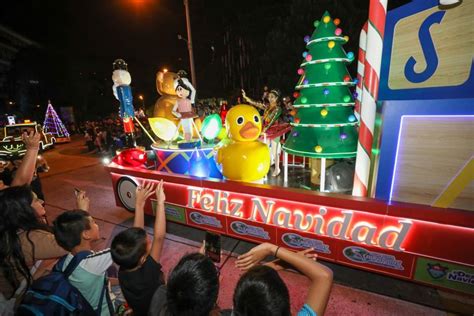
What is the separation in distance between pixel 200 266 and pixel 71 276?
1114 millimetres

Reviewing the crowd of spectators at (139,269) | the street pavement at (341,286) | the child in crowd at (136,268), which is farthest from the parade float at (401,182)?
the child in crowd at (136,268)

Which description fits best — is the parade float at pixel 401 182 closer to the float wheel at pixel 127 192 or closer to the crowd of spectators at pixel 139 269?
the crowd of spectators at pixel 139 269

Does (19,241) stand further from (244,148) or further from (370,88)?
(370,88)

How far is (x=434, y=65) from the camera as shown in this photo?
2.47 metres

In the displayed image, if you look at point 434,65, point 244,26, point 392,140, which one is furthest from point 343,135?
point 244,26

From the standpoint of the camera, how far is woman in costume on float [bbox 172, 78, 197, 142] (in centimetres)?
509

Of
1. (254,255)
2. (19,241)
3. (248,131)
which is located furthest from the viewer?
(248,131)

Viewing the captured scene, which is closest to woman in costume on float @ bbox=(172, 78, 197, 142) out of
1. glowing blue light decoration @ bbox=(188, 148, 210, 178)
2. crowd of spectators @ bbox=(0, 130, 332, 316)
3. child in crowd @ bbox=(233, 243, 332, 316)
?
glowing blue light decoration @ bbox=(188, 148, 210, 178)

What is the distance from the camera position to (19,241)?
6.56 feet

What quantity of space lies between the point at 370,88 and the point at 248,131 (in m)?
1.69

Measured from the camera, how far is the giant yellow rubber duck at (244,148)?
3.78 metres

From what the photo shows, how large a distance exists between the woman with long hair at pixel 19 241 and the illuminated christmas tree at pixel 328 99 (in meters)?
3.57

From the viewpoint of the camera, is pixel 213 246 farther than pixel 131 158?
No

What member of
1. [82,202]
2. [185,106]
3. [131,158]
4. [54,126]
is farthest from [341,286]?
[54,126]
